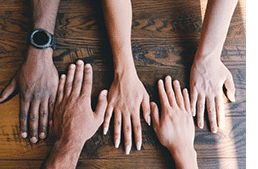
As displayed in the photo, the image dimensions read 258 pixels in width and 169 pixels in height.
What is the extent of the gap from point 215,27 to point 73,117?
80cm

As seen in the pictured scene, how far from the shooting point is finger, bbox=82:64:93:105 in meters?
0.97

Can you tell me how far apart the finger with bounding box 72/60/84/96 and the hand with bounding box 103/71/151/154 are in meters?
0.16

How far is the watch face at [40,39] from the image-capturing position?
965 mm

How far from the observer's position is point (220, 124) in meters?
0.96

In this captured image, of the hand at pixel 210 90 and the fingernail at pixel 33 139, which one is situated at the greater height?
the hand at pixel 210 90

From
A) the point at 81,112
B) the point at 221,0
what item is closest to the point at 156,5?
the point at 221,0

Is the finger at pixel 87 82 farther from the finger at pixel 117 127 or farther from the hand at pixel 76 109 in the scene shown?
the finger at pixel 117 127

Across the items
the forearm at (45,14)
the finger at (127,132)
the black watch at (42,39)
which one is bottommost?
the finger at (127,132)

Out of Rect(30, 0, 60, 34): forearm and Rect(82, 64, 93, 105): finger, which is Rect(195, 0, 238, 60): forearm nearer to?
Rect(82, 64, 93, 105): finger

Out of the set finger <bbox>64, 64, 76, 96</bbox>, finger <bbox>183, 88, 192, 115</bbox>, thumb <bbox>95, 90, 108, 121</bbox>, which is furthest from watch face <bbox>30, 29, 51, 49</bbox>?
finger <bbox>183, 88, 192, 115</bbox>

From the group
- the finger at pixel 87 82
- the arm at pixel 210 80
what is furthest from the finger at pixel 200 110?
the finger at pixel 87 82

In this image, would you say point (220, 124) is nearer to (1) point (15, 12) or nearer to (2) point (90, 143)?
(2) point (90, 143)

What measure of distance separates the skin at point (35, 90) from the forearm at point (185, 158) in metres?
0.63

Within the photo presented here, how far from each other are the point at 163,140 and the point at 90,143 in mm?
353
